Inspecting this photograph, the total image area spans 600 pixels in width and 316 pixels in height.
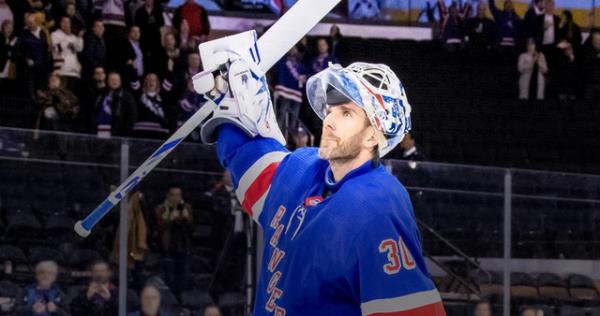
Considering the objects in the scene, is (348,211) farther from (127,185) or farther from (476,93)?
(476,93)

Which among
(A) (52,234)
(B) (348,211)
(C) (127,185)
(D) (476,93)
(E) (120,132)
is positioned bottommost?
(B) (348,211)

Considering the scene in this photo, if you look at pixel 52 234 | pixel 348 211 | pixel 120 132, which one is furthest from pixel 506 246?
pixel 348 211

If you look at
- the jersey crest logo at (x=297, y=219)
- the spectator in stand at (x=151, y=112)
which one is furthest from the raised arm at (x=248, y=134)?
the spectator in stand at (x=151, y=112)

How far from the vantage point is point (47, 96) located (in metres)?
8.20

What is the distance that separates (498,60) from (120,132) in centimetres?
412

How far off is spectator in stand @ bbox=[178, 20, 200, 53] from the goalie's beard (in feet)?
22.4

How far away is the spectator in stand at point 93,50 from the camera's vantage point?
8.52 metres

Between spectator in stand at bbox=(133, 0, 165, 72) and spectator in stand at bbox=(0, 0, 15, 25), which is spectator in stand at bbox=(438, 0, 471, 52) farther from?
spectator in stand at bbox=(0, 0, 15, 25)

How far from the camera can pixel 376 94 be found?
2.45 m

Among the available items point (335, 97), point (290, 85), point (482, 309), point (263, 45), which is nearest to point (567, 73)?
point (290, 85)

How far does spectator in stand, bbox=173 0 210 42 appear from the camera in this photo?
9.60 meters

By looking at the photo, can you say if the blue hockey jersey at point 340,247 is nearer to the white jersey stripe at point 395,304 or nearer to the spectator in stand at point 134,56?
the white jersey stripe at point 395,304

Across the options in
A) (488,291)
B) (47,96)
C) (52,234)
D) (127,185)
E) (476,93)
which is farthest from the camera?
(476,93)

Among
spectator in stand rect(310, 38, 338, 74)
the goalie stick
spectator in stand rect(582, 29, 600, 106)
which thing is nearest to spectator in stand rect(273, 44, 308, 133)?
spectator in stand rect(310, 38, 338, 74)
